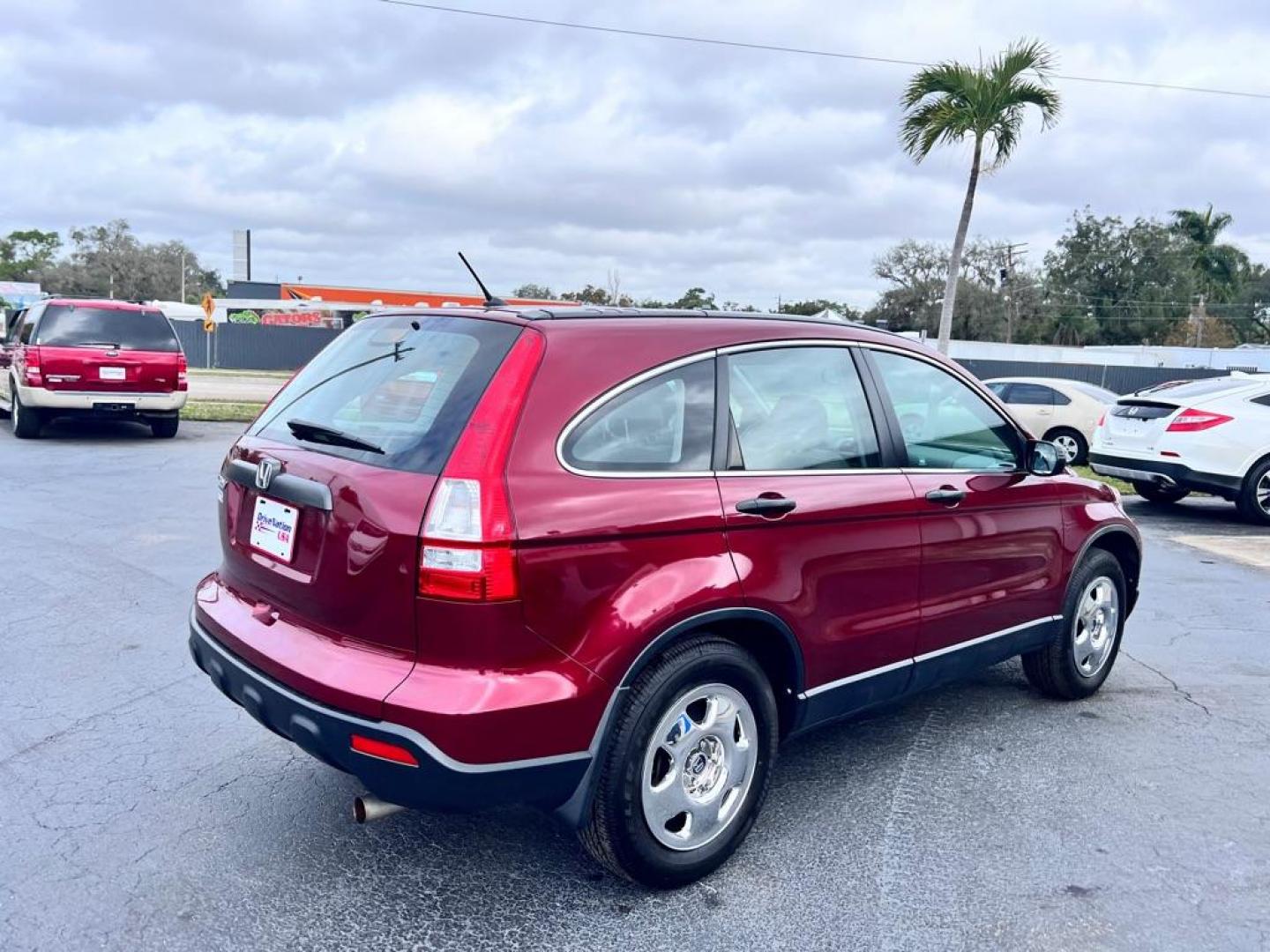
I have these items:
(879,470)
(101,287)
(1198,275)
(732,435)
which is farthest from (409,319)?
(101,287)

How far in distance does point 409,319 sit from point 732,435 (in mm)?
1167

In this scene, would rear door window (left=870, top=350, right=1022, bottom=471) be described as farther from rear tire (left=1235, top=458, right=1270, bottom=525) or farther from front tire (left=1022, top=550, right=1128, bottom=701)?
rear tire (left=1235, top=458, right=1270, bottom=525)

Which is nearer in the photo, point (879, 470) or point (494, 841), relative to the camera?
point (494, 841)

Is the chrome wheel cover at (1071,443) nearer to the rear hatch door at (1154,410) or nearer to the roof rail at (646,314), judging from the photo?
the rear hatch door at (1154,410)

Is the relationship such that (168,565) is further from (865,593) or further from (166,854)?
(865,593)

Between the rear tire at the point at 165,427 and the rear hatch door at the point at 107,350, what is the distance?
2.24ft

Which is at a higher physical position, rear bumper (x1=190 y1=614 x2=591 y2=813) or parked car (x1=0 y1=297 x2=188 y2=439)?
parked car (x1=0 y1=297 x2=188 y2=439)

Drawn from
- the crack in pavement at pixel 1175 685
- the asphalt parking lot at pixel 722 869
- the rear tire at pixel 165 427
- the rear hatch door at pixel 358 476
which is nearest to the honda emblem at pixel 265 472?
the rear hatch door at pixel 358 476

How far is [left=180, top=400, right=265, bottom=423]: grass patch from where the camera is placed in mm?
17234

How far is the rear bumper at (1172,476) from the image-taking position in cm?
1068

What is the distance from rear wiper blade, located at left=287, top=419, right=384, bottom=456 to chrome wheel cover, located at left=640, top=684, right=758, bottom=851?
1.20 m

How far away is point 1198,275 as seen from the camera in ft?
222

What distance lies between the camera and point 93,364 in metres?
13.3

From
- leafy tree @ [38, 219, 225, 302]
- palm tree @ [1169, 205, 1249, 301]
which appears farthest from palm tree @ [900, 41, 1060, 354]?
leafy tree @ [38, 219, 225, 302]
